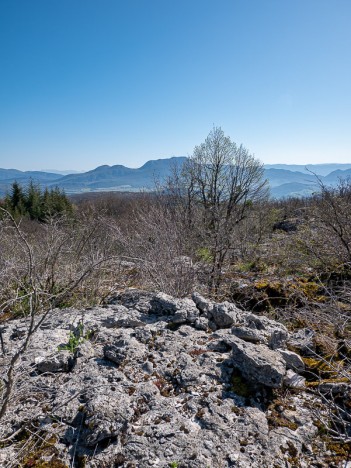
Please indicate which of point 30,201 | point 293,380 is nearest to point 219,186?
point 293,380

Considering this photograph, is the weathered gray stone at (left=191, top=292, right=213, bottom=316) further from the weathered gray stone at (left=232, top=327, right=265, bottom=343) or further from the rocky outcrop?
the weathered gray stone at (left=232, top=327, right=265, bottom=343)

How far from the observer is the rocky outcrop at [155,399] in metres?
1.76

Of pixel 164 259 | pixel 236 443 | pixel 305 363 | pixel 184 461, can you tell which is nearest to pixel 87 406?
pixel 184 461

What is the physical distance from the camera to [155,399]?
2.14 m

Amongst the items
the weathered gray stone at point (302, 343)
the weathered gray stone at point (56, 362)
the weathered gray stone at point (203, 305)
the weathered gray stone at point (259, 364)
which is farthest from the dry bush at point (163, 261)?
the weathered gray stone at point (302, 343)

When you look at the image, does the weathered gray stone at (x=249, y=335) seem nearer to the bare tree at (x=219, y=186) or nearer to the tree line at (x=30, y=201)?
the bare tree at (x=219, y=186)

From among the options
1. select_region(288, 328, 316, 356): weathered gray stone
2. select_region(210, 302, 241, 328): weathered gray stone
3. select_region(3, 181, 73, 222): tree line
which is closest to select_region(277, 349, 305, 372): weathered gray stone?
select_region(288, 328, 316, 356): weathered gray stone

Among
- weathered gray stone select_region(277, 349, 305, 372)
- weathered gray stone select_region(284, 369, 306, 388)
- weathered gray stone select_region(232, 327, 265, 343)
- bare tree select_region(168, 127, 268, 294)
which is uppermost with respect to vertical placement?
bare tree select_region(168, 127, 268, 294)

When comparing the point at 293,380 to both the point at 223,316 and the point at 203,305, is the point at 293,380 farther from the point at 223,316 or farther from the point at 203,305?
the point at 203,305

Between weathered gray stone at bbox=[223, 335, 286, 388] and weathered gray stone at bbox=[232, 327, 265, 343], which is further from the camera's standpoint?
weathered gray stone at bbox=[232, 327, 265, 343]

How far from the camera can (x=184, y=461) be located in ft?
5.55

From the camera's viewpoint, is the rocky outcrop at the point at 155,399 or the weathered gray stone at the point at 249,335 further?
the weathered gray stone at the point at 249,335

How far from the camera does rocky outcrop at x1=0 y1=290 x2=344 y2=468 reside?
176 centimetres

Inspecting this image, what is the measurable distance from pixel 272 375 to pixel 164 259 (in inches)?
126
